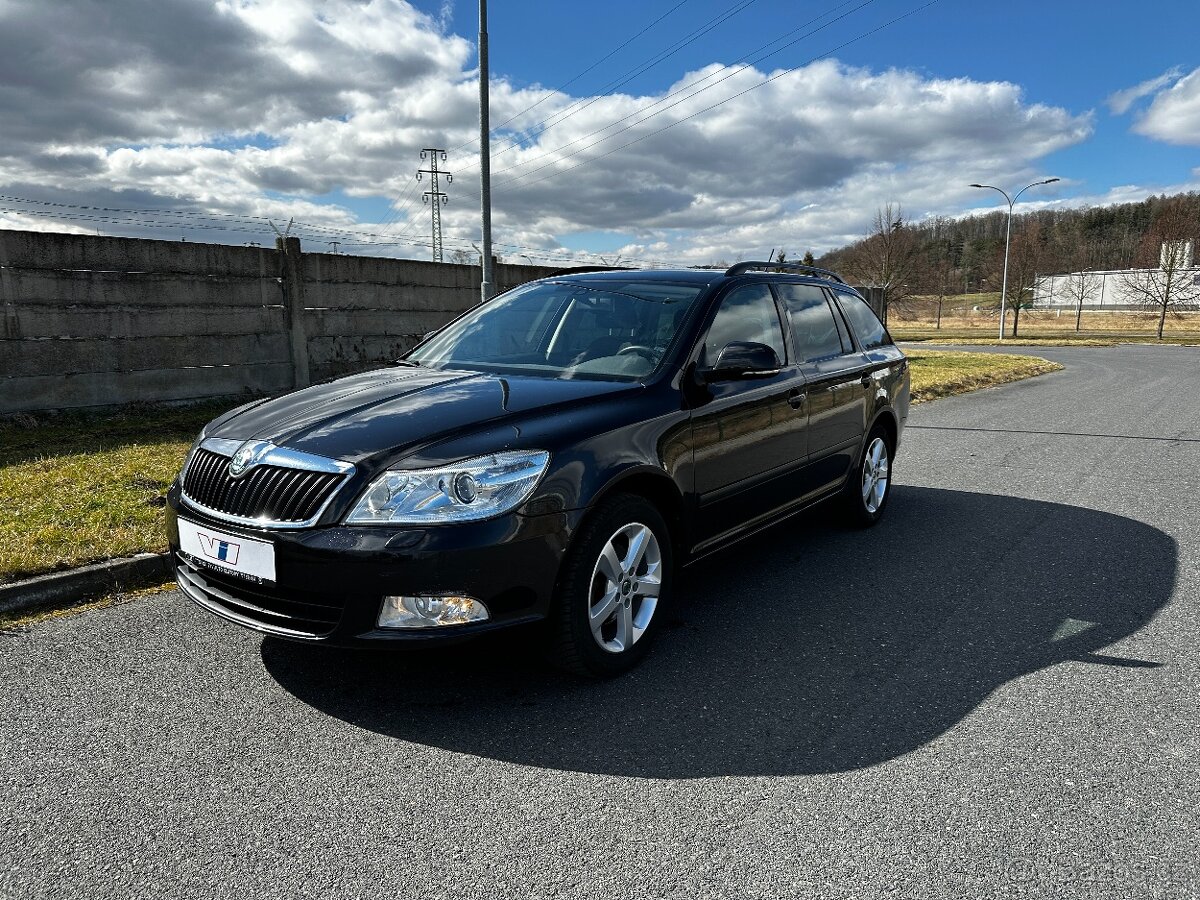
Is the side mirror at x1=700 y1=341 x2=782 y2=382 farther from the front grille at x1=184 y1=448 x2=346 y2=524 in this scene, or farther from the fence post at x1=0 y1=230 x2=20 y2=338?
the fence post at x1=0 y1=230 x2=20 y2=338

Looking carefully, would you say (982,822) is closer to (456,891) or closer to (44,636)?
(456,891)

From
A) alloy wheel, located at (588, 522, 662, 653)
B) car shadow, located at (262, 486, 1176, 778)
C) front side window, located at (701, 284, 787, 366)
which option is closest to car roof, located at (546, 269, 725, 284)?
front side window, located at (701, 284, 787, 366)

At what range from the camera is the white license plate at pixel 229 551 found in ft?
9.46

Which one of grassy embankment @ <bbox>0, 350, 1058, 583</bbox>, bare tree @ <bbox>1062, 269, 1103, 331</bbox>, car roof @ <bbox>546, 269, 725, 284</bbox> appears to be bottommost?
grassy embankment @ <bbox>0, 350, 1058, 583</bbox>

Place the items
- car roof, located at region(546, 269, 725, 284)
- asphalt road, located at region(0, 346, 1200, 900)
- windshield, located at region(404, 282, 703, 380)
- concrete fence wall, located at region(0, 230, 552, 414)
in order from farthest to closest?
concrete fence wall, located at region(0, 230, 552, 414), car roof, located at region(546, 269, 725, 284), windshield, located at region(404, 282, 703, 380), asphalt road, located at region(0, 346, 1200, 900)

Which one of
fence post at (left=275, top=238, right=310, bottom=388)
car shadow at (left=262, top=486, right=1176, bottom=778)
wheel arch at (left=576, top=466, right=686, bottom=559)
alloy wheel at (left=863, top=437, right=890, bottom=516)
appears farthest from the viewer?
fence post at (left=275, top=238, right=310, bottom=388)

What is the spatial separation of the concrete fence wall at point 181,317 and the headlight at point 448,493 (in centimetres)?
714

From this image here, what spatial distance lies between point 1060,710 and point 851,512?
2522mm

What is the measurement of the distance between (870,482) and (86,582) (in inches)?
184

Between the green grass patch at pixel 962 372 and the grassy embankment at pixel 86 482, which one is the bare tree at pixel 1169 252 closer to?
the green grass patch at pixel 962 372

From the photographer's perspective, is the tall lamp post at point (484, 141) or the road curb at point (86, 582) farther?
the tall lamp post at point (484, 141)

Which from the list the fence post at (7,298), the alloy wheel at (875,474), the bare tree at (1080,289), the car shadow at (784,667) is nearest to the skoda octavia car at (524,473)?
the car shadow at (784,667)

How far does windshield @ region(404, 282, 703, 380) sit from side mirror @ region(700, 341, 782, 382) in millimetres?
254

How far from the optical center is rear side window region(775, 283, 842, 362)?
191 inches
